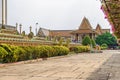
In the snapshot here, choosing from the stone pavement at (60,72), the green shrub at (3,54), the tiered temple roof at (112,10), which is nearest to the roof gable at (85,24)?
the green shrub at (3,54)

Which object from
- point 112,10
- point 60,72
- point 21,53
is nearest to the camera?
point 112,10

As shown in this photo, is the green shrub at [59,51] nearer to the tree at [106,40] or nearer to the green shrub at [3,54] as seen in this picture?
the green shrub at [3,54]

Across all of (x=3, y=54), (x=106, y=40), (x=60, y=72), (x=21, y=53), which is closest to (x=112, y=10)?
(x=60, y=72)

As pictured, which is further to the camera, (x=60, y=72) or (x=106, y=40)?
(x=106, y=40)

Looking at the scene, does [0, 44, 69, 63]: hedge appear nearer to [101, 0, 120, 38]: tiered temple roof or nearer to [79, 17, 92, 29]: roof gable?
[101, 0, 120, 38]: tiered temple roof

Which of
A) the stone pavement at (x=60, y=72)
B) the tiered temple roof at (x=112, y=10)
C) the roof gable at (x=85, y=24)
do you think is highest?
the roof gable at (x=85, y=24)

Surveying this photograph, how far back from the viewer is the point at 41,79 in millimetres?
12172

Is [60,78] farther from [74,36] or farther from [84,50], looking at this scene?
[74,36]

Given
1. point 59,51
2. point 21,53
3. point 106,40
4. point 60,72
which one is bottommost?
point 60,72

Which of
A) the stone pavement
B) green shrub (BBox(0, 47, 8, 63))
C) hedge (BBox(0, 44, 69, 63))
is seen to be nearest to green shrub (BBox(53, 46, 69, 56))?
hedge (BBox(0, 44, 69, 63))

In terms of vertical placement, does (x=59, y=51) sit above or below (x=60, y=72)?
above

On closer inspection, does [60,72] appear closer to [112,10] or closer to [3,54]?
[3,54]

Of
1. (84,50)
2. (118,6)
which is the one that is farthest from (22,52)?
(84,50)

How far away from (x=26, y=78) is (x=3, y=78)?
80 centimetres
